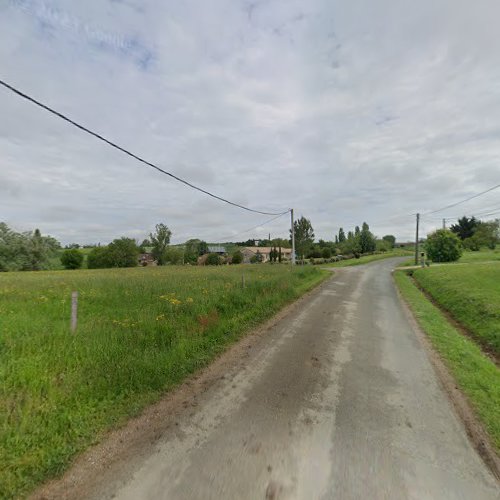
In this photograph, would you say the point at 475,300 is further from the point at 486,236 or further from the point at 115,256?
the point at 115,256

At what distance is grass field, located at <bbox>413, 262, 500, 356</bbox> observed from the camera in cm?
790

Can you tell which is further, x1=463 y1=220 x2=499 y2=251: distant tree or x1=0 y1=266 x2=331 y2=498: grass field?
x1=463 y1=220 x2=499 y2=251: distant tree

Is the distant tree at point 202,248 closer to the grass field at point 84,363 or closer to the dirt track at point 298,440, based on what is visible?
the grass field at point 84,363

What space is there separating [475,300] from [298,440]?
11353 millimetres

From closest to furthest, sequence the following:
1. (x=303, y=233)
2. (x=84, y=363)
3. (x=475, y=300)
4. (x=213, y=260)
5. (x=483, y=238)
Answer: (x=84, y=363) < (x=475, y=300) < (x=303, y=233) < (x=483, y=238) < (x=213, y=260)

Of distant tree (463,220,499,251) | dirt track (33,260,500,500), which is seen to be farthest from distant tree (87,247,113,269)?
distant tree (463,220,499,251)

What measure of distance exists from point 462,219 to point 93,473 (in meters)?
84.3

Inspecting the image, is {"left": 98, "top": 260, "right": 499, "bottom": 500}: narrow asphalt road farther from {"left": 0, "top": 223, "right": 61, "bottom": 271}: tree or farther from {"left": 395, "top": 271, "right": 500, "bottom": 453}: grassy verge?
{"left": 0, "top": 223, "right": 61, "bottom": 271}: tree

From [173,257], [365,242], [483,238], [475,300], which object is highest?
[483,238]

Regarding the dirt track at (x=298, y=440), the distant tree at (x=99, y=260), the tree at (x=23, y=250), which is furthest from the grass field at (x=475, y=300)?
the distant tree at (x=99, y=260)

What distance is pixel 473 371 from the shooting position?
17.0 ft

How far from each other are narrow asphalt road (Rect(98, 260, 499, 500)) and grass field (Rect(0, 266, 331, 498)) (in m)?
0.83

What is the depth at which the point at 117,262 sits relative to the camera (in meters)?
66.9

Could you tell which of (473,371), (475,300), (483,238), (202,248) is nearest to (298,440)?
(473,371)
